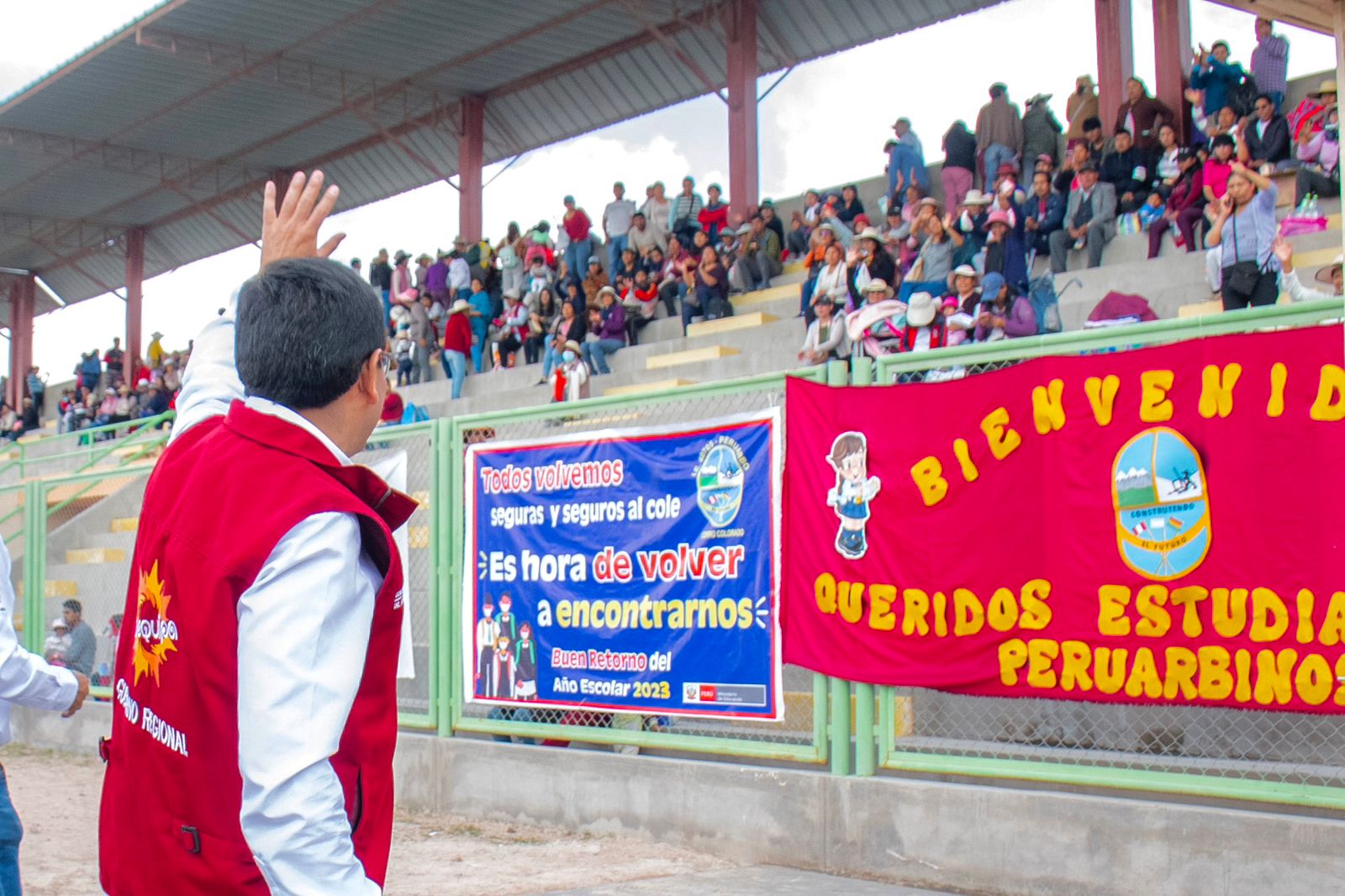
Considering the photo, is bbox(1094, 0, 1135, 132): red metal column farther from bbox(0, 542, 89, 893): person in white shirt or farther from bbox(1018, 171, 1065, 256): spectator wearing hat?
bbox(0, 542, 89, 893): person in white shirt

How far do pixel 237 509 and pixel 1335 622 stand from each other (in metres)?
5.05

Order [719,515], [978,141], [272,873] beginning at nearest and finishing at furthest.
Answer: [272,873] → [719,515] → [978,141]

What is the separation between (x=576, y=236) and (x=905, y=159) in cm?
564

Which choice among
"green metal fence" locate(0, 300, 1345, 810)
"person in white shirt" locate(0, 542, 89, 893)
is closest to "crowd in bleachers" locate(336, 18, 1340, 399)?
"green metal fence" locate(0, 300, 1345, 810)

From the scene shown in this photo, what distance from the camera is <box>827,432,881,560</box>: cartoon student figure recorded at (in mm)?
7406

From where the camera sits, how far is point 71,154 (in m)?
31.1

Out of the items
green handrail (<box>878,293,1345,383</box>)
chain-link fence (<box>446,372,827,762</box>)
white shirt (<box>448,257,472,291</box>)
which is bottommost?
chain-link fence (<box>446,372,827,762</box>)

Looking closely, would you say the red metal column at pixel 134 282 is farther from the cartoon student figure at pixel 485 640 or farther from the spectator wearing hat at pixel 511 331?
the cartoon student figure at pixel 485 640

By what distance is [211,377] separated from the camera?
2.79m

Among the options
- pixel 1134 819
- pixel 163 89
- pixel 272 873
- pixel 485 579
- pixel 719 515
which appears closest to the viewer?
pixel 272 873

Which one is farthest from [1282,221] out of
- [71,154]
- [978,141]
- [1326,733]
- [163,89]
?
[71,154]

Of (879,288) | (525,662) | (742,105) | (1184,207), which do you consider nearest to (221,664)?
(525,662)

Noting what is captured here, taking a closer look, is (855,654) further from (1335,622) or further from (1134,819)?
(1335,622)

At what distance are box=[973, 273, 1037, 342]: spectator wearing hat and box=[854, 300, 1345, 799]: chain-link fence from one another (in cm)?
463
